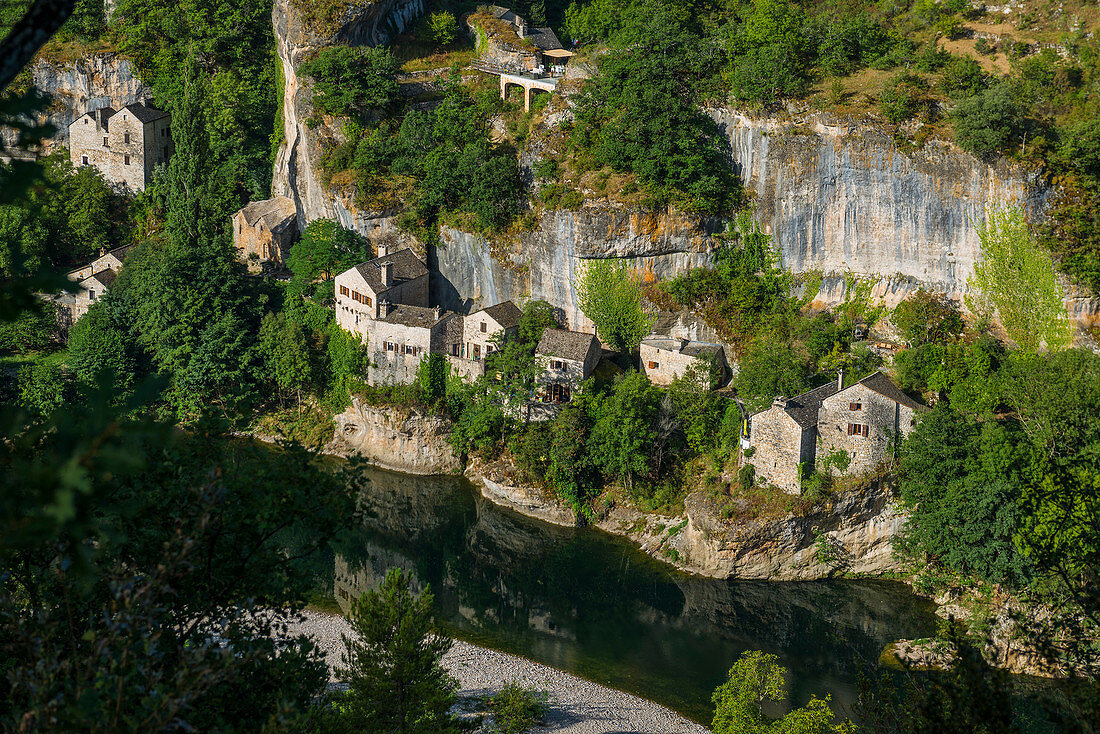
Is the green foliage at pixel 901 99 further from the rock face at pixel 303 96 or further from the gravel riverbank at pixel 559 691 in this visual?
the gravel riverbank at pixel 559 691

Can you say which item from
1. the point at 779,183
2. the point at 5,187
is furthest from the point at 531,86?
the point at 5,187

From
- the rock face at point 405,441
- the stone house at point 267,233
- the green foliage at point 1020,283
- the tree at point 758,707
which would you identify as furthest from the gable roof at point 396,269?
the green foliage at point 1020,283

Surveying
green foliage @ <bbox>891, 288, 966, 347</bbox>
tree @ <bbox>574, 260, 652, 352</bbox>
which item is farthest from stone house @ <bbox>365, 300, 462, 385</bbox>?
green foliage @ <bbox>891, 288, 966, 347</bbox>

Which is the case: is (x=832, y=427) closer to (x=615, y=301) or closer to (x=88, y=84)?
(x=615, y=301)

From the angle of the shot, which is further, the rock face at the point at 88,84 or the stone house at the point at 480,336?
the rock face at the point at 88,84

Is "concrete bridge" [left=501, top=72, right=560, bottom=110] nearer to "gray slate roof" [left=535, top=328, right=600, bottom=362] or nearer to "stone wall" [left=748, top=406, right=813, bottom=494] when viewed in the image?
"gray slate roof" [left=535, top=328, right=600, bottom=362]

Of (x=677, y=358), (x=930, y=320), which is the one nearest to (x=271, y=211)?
(x=677, y=358)
